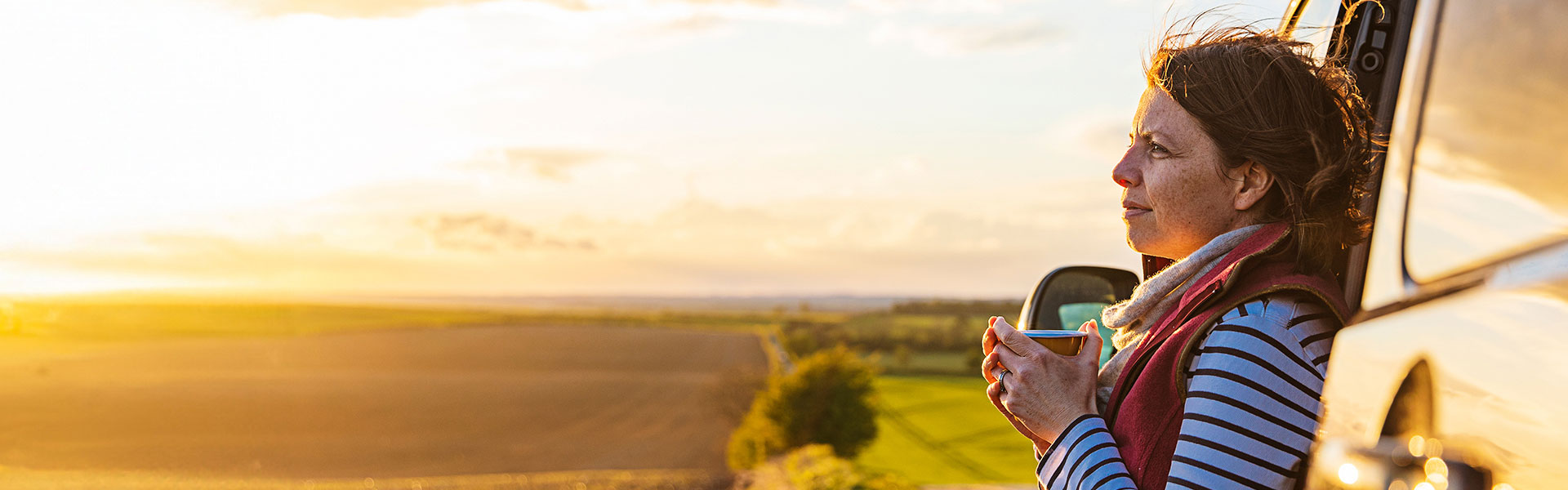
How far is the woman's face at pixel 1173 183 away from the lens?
1.18m

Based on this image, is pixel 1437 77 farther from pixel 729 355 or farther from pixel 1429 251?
pixel 729 355

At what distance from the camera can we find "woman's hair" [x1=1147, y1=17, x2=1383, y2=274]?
1.13 m

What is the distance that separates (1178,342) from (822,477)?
1562 centimetres

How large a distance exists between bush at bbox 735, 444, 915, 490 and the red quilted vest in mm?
14078

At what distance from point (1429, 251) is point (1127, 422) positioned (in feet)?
1.40

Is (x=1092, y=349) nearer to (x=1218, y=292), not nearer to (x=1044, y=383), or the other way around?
(x=1044, y=383)

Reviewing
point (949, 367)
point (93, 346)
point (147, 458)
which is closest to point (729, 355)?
point (949, 367)

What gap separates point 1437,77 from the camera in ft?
2.83

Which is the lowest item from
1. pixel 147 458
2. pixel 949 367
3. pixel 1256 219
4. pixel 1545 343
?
pixel 147 458

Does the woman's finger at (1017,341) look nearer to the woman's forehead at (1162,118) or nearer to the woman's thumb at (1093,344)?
the woman's thumb at (1093,344)

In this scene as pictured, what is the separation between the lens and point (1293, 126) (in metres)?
1.14

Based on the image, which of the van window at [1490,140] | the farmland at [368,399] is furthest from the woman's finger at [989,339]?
the farmland at [368,399]

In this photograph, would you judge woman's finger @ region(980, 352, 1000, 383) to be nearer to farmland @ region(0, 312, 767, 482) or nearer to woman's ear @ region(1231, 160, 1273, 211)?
woman's ear @ region(1231, 160, 1273, 211)

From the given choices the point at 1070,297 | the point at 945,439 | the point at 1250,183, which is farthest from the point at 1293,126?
the point at 945,439
